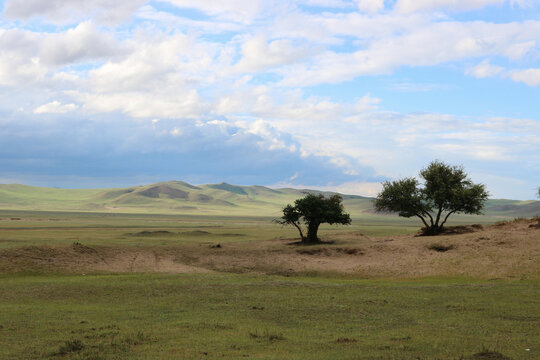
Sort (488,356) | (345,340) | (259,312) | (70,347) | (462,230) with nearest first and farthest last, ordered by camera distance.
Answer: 1. (488,356)
2. (70,347)
3. (345,340)
4. (259,312)
5. (462,230)

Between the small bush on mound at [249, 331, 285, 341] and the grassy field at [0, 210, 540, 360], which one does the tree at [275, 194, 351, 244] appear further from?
the small bush on mound at [249, 331, 285, 341]

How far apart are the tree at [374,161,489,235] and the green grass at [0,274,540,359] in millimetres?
32683

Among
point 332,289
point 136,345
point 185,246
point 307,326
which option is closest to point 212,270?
point 185,246

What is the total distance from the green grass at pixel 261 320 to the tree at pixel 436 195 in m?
32.7

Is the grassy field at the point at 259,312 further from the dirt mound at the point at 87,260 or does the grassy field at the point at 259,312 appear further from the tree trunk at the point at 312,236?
the tree trunk at the point at 312,236

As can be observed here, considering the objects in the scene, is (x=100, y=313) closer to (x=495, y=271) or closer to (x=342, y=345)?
(x=342, y=345)

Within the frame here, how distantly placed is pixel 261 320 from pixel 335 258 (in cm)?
2839

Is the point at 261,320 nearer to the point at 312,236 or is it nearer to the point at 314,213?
the point at 312,236

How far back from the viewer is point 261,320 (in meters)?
20.6

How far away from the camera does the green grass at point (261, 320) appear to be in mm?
15155

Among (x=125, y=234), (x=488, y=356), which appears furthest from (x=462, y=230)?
(x=125, y=234)

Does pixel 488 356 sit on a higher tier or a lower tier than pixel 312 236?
lower

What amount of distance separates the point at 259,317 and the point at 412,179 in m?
48.1

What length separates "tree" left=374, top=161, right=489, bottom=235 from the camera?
2427 inches
